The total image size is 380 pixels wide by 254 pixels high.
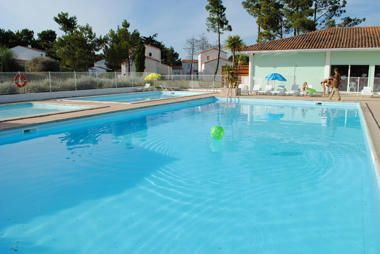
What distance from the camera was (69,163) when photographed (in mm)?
5418

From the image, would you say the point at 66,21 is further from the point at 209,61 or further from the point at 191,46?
the point at 209,61

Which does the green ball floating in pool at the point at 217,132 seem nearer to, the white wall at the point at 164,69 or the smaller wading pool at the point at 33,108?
the smaller wading pool at the point at 33,108

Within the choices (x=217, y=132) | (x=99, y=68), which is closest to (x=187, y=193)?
(x=217, y=132)

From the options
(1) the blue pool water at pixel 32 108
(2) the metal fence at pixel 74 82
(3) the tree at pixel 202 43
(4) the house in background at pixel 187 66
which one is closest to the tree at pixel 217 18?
(2) the metal fence at pixel 74 82

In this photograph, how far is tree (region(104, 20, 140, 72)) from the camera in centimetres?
3547

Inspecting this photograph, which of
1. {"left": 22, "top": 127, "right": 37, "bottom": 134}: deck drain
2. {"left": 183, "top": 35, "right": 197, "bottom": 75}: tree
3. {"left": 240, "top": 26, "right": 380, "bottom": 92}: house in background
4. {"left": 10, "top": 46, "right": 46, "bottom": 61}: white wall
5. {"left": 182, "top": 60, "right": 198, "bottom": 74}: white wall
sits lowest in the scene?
{"left": 22, "top": 127, "right": 37, "bottom": 134}: deck drain

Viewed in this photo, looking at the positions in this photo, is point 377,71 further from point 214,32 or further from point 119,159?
point 214,32

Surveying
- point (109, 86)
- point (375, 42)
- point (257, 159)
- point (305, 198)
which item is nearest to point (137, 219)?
point (305, 198)

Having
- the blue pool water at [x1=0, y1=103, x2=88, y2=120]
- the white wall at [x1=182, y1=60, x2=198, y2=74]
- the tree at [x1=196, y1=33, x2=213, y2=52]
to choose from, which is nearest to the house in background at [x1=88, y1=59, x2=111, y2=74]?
the white wall at [x1=182, y1=60, x2=198, y2=74]

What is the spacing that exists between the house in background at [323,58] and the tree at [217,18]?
54.9ft

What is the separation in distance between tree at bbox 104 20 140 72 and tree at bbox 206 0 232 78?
33.3 feet

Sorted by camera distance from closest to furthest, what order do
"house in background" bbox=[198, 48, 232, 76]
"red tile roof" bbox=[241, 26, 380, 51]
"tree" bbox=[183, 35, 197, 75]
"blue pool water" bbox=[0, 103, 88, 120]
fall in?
"blue pool water" bbox=[0, 103, 88, 120] < "red tile roof" bbox=[241, 26, 380, 51] < "house in background" bbox=[198, 48, 232, 76] < "tree" bbox=[183, 35, 197, 75]

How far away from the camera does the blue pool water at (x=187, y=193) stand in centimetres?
294

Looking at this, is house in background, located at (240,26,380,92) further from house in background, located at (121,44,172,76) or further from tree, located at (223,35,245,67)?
house in background, located at (121,44,172,76)
